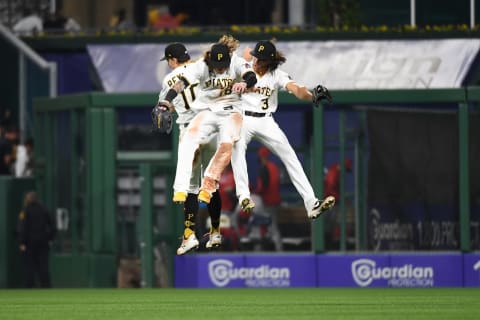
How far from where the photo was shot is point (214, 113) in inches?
784

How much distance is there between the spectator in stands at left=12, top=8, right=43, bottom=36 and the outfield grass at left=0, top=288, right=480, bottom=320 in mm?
11906

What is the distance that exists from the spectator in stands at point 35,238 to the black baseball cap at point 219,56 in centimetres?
1028

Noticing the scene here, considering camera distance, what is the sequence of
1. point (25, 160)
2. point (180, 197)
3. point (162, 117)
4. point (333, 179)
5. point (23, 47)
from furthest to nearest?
point (23, 47)
point (25, 160)
point (333, 179)
point (180, 197)
point (162, 117)

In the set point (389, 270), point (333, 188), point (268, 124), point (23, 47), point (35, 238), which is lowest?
point (389, 270)

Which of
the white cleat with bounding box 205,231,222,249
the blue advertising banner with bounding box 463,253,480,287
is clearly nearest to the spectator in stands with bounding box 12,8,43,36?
the blue advertising banner with bounding box 463,253,480,287

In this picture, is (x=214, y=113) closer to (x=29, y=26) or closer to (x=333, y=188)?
(x=333, y=188)

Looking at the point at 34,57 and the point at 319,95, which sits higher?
the point at 34,57

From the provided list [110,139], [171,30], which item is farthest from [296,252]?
[171,30]

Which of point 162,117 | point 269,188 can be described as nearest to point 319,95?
point 162,117

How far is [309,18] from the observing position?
107 ft

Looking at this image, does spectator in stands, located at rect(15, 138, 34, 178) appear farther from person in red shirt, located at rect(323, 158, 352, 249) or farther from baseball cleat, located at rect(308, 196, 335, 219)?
baseball cleat, located at rect(308, 196, 335, 219)

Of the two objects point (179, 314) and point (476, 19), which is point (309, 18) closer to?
point (476, 19)

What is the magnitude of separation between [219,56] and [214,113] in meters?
0.81

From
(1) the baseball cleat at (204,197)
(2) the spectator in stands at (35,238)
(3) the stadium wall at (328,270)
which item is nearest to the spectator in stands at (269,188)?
(3) the stadium wall at (328,270)
